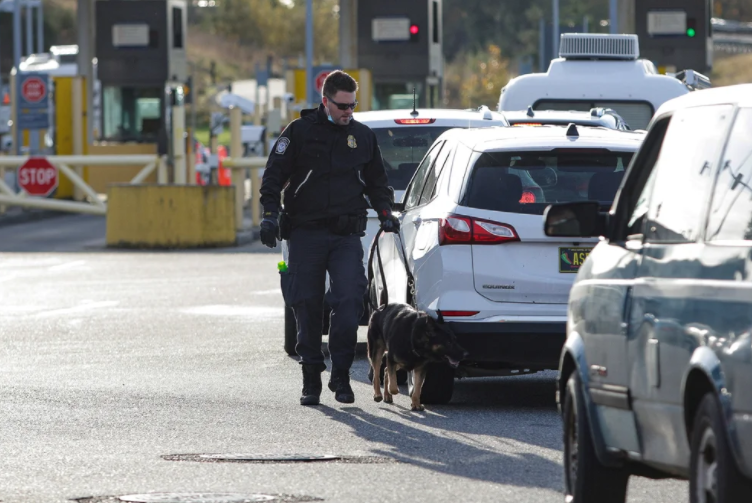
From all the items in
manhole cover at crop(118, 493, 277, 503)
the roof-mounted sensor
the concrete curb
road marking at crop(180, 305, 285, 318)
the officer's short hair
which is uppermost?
the roof-mounted sensor

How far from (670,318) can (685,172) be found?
0.53 m

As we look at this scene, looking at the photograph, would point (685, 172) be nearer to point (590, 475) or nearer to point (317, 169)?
point (590, 475)

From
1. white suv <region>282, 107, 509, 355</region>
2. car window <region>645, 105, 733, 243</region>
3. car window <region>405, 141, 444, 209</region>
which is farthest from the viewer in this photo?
white suv <region>282, 107, 509, 355</region>

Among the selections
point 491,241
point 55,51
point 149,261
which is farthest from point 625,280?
point 55,51

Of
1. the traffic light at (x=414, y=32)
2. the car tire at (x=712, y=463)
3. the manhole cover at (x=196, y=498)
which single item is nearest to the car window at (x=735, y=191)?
the car tire at (x=712, y=463)

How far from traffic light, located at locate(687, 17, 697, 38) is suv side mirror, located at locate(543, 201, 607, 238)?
2742cm

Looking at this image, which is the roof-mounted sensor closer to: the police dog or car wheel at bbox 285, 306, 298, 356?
car wheel at bbox 285, 306, 298, 356

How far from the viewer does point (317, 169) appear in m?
10.4

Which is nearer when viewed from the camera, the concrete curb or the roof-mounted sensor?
the roof-mounted sensor

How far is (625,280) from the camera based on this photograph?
623cm

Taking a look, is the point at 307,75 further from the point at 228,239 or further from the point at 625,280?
the point at 625,280

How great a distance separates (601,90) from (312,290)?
8880 millimetres

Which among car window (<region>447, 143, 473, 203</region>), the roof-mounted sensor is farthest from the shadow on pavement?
the roof-mounted sensor

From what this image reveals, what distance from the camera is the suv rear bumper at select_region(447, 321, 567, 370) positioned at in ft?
32.6
